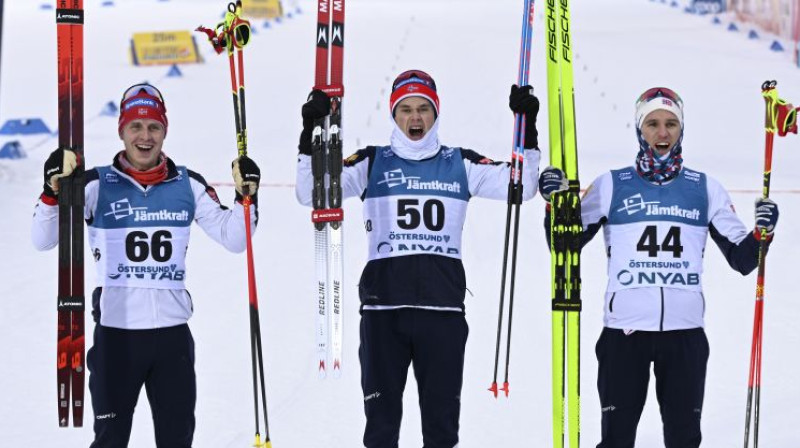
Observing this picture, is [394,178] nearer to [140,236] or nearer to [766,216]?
[140,236]

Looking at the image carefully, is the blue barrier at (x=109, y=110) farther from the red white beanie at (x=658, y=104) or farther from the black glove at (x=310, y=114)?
the red white beanie at (x=658, y=104)

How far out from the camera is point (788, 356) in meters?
7.23

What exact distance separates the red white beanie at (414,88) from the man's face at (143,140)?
3.02 feet

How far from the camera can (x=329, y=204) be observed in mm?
4797

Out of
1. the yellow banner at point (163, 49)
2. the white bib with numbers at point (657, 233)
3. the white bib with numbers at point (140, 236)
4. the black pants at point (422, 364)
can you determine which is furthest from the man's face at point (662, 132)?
the yellow banner at point (163, 49)

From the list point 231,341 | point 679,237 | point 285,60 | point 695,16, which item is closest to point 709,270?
point 231,341

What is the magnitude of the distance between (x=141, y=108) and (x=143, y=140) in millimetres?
124

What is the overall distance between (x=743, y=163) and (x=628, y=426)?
8.83m


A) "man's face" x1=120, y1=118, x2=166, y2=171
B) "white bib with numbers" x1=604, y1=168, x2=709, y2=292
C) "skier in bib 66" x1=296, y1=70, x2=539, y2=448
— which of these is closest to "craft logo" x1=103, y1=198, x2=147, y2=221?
"man's face" x1=120, y1=118, x2=166, y2=171

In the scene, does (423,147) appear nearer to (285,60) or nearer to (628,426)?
(628,426)

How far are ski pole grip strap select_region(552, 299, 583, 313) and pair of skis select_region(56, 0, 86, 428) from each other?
72.6 inches

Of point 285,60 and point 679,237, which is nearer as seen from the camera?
point 679,237

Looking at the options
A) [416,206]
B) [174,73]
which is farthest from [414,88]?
[174,73]

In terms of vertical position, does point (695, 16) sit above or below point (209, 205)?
above
